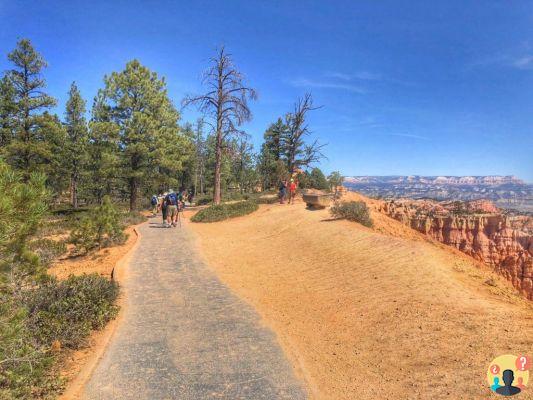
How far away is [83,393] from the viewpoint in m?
4.67

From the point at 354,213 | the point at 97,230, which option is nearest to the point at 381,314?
the point at 354,213

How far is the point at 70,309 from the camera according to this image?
270 inches

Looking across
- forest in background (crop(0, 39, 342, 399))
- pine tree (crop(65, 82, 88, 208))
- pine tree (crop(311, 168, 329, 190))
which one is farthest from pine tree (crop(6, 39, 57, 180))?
pine tree (crop(311, 168, 329, 190))

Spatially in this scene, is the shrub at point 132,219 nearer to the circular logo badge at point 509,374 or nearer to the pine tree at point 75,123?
the pine tree at point 75,123

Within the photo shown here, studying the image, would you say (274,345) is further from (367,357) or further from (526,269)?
(526,269)

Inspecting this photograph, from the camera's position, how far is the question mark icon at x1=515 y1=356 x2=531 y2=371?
4465 millimetres

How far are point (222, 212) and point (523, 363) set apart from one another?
19108 mm

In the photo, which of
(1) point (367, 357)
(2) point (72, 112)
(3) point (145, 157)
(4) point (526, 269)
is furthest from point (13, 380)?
(2) point (72, 112)

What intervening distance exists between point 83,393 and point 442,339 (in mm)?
5806

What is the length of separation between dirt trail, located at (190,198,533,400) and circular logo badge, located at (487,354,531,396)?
119 millimetres

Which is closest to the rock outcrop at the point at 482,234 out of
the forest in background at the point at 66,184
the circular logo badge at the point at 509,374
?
the forest in background at the point at 66,184

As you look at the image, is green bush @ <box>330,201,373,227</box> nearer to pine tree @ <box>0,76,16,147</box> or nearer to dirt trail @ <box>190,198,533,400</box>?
dirt trail @ <box>190,198,533,400</box>

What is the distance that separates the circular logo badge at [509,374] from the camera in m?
4.12

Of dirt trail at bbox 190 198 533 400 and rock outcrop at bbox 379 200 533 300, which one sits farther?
rock outcrop at bbox 379 200 533 300
